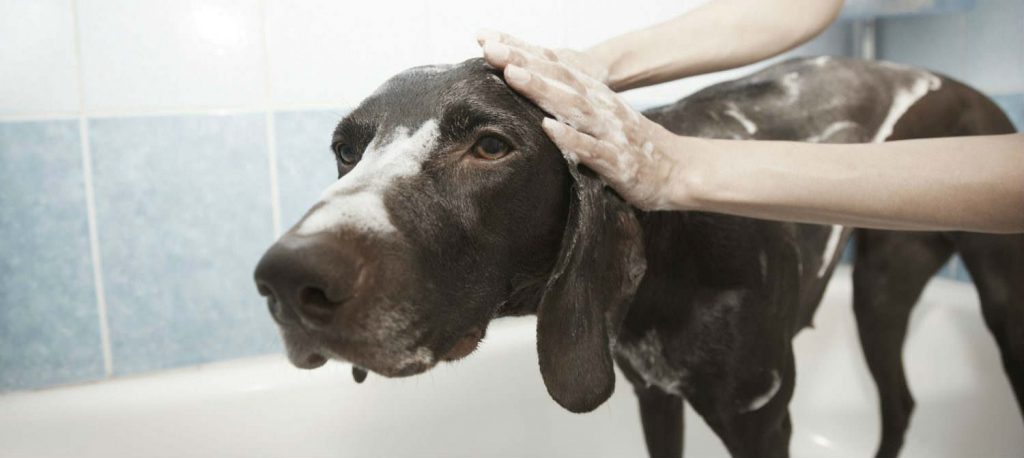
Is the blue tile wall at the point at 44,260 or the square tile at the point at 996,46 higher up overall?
the square tile at the point at 996,46

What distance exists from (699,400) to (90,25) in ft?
4.85

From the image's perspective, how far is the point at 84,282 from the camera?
1.79 metres

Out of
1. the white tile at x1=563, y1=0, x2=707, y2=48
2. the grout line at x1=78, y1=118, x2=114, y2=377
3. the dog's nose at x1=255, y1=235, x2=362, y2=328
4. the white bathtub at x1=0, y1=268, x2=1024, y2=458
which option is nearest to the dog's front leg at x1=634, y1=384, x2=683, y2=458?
the white bathtub at x1=0, y1=268, x2=1024, y2=458

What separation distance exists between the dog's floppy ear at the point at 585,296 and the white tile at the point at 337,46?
1.05 m

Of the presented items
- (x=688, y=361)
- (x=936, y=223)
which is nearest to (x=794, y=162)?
(x=936, y=223)

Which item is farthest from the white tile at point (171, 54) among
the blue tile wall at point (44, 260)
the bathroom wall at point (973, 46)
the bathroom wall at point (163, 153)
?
the bathroom wall at point (973, 46)

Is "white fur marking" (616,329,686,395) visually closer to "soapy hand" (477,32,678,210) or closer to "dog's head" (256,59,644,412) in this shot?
"dog's head" (256,59,644,412)

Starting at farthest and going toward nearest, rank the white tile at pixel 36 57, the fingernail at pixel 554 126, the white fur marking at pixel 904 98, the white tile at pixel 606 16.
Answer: the white tile at pixel 606 16 < the white tile at pixel 36 57 < the white fur marking at pixel 904 98 < the fingernail at pixel 554 126

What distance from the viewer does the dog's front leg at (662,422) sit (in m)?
1.51

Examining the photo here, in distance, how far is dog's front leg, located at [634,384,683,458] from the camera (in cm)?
151

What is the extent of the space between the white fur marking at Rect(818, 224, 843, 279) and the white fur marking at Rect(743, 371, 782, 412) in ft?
0.98

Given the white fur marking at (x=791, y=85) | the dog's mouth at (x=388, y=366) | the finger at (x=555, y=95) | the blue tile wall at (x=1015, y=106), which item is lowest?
the blue tile wall at (x=1015, y=106)

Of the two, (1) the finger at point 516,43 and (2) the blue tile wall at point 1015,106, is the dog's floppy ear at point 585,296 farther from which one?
(2) the blue tile wall at point 1015,106

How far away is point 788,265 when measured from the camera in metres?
1.32
